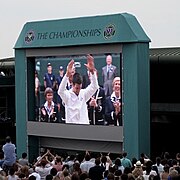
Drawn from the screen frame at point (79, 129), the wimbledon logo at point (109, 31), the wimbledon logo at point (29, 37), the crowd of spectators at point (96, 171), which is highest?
the wimbledon logo at point (29, 37)

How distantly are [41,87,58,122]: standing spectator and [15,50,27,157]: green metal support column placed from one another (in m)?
1.09

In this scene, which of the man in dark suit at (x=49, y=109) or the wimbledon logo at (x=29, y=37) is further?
the wimbledon logo at (x=29, y=37)

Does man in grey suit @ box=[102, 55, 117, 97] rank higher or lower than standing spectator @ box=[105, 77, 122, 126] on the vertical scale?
higher

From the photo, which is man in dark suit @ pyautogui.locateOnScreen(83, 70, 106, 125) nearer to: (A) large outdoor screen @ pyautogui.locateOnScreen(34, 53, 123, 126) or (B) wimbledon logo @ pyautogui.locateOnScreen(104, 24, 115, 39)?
(A) large outdoor screen @ pyautogui.locateOnScreen(34, 53, 123, 126)

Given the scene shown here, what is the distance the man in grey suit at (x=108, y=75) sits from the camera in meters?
22.7

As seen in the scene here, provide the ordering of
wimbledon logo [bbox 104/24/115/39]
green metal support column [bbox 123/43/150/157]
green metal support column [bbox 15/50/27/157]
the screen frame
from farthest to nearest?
green metal support column [bbox 15/50/27/157]
the screen frame
wimbledon logo [bbox 104/24/115/39]
green metal support column [bbox 123/43/150/157]

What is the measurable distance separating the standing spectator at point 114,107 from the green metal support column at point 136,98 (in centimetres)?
36

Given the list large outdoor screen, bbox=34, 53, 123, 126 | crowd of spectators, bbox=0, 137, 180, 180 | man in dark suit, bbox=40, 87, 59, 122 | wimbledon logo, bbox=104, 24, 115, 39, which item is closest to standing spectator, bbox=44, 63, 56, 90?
large outdoor screen, bbox=34, 53, 123, 126

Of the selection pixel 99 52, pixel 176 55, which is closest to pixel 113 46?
pixel 99 52

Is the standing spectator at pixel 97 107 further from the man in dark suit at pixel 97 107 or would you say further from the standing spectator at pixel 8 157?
the standing spectator at pixel 8 157

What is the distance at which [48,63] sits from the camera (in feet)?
83.9

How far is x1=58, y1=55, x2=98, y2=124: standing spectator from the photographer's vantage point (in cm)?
2349

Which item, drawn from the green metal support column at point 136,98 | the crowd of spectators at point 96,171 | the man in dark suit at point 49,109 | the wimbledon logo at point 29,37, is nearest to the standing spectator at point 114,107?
the green metal support column at point 136,98

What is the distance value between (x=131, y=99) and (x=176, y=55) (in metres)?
Answer: 6.43
